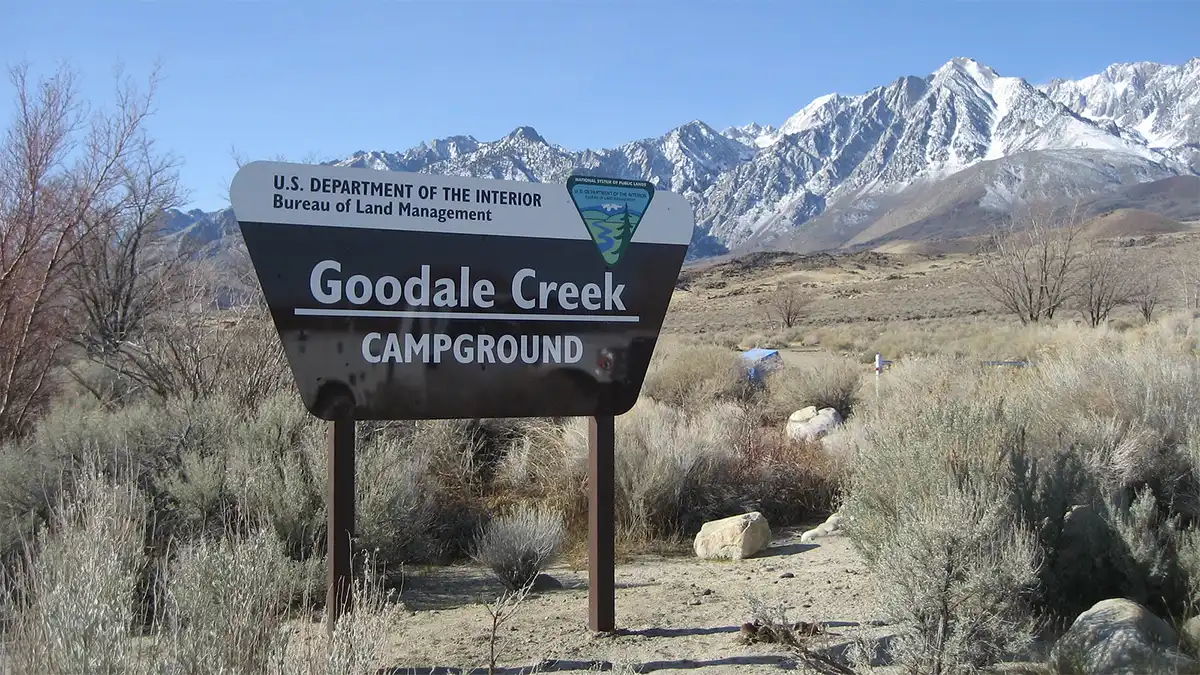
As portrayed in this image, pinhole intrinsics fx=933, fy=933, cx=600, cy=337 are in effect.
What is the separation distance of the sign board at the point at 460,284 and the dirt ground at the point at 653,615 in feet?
3.98

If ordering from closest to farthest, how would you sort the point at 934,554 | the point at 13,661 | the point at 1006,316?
the point at 13,661
the point at 934,554
the point at 1006,316

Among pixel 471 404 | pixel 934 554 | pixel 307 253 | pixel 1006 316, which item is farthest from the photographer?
pixel 1006 316

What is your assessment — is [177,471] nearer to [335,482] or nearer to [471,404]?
[335,482]

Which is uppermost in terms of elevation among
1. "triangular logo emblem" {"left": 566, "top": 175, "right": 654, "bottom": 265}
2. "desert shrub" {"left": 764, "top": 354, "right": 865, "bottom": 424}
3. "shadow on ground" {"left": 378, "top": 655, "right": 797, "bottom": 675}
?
"triangular logo emblem" {"left": 566, "top": 175, "right": 654, "bottom": 265}

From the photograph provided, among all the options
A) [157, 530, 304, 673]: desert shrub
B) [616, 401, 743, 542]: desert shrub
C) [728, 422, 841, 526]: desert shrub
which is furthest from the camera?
[728, 422, 841, 526]: desert shrub

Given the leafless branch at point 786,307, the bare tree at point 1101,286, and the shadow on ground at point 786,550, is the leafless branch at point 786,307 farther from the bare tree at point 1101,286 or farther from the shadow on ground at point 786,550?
the shadow on ground at point 786,550

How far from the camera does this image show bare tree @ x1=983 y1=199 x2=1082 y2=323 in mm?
28141

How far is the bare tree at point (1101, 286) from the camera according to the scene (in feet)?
93.7

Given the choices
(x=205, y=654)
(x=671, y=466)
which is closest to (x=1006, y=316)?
(x=671, y=466)

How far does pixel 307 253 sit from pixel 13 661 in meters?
2.20

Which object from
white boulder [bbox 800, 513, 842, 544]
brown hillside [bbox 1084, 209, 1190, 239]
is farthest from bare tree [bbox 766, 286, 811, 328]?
brown hillside [bbox 1084, 209, 1190, 239]

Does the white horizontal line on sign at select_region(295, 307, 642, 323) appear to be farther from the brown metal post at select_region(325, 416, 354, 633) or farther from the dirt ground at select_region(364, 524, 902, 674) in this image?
the dirt ground at select_region(364, 524, 902, 674)

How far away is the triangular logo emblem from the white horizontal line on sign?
32cm

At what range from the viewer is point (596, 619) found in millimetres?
4984
